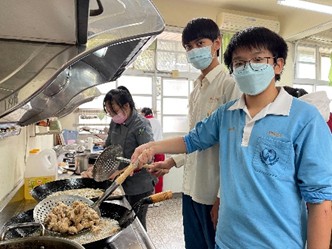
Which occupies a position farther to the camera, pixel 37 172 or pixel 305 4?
pixel 305 4

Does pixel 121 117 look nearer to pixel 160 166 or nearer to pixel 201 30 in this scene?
pixel 160 166

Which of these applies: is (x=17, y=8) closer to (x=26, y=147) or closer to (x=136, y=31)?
(x=136, y=31)

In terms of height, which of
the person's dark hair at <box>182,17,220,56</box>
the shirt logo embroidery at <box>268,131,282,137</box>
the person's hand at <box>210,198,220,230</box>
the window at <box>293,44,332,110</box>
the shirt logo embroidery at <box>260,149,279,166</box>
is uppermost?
the window at <box>293,44,332,110</box>

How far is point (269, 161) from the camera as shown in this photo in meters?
1.03

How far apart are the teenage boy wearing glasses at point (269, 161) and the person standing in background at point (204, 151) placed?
281 mm

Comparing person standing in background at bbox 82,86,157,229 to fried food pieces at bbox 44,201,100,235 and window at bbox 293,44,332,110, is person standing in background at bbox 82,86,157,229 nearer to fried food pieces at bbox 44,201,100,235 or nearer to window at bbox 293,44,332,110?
fried food pieces at bbox 44,201,100,235

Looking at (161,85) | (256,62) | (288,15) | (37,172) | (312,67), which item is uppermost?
(288,15)

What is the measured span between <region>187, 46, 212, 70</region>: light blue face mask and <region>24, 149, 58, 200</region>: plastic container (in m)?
1.11

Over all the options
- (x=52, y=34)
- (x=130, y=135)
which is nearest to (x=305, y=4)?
(x=130, y=135)

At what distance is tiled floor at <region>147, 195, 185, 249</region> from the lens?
3129 millimetres

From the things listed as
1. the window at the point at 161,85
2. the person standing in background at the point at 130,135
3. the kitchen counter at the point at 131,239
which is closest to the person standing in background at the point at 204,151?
the kitchen counter at the point at 131,239

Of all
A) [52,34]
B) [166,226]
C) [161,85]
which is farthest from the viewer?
[161,85]

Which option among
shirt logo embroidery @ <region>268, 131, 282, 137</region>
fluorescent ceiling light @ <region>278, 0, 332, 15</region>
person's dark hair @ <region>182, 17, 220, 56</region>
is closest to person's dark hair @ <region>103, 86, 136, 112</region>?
person's dark hair @ <region>182, 17, 220, 56</region>

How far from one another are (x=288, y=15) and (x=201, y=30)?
4369 millimetres
